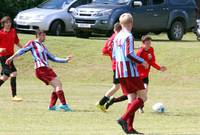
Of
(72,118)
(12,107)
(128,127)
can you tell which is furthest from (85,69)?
(128,127)

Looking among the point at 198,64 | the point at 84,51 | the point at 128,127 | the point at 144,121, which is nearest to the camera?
the point at 128,127

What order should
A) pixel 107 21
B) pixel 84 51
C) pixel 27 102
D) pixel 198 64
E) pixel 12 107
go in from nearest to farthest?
pixel 12 107
pixel 27 102
pixel 198 64
pixel 84 51
pixel 107 21

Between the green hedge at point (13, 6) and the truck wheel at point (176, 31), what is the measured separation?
854cm

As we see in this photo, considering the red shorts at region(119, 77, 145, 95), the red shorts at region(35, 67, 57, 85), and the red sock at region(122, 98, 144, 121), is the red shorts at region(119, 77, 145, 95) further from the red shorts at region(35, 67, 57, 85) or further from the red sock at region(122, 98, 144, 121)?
the red shorts at region(35, 67, 57, 85)

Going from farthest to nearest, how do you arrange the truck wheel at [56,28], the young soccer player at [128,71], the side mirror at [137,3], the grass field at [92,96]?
1. the truck wheel at [56,28]
2. the side mirror at [137,3]
3. the grass field at [92,96]
4. the young soccer player at [128,71]

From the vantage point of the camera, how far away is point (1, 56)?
17.2 meters

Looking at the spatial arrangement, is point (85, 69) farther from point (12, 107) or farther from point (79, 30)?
point (12, 107)

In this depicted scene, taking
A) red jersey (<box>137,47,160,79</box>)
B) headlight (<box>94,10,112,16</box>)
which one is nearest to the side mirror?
headlight (<box>94,10,112,16</box>)

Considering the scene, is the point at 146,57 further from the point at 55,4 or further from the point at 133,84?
the point at 55,4

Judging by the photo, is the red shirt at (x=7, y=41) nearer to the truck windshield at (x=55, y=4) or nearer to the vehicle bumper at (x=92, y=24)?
the vehicle bumper at (x=92, y=24)

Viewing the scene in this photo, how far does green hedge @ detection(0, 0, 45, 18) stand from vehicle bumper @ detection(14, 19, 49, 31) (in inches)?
183

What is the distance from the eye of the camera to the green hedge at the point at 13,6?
35844 mm

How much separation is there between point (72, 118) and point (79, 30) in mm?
16616

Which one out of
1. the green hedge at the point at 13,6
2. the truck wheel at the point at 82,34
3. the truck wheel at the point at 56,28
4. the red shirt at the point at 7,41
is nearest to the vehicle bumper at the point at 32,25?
the truck wheel at the point at 56,28
